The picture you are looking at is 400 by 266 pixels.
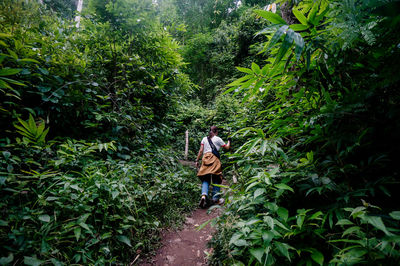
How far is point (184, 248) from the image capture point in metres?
2.64

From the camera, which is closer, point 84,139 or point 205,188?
point 84,139

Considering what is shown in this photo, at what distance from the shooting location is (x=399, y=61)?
87cm

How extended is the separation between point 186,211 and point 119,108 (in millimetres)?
2947

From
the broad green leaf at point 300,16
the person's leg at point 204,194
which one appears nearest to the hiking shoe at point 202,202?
the person's leg at point 204,194

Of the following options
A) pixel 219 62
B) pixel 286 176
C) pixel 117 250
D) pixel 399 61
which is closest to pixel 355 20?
pixel 399 61

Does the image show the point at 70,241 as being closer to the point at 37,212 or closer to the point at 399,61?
the point at 37,212

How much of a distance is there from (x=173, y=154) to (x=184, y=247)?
102 inches

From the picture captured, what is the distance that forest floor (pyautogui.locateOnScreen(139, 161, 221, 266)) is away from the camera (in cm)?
234

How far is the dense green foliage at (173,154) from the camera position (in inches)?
41.8

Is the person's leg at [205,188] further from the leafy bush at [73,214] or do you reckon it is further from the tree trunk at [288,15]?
the tree trunk at [288,15]

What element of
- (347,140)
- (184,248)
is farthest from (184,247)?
(347,140)

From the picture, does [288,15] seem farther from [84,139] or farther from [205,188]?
[84,139]

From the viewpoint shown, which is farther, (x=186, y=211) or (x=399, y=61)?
(x=186, y=211)

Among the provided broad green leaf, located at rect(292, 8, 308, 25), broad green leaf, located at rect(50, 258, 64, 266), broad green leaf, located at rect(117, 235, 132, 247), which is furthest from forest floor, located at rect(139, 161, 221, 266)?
broad green leaf, located at rect(292, 8, 308, 25)
